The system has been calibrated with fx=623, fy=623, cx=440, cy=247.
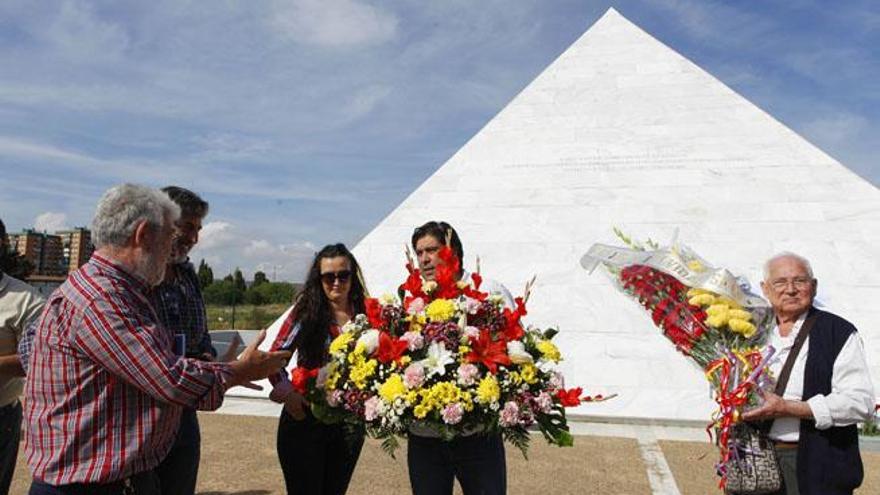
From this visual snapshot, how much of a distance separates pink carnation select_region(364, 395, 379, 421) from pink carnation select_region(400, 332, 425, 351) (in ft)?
0.72

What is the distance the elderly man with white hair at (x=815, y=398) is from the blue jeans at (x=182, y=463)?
228 cm

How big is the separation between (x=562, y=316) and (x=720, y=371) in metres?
5.16

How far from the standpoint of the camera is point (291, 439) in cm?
279

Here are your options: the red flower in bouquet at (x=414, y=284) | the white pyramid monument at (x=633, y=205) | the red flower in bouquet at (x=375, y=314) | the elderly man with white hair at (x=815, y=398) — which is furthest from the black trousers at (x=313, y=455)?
Answer: the white pyramid monument at (x=633, y=205)

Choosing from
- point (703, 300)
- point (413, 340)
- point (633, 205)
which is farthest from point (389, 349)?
point (633, 205)

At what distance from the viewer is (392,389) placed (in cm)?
216

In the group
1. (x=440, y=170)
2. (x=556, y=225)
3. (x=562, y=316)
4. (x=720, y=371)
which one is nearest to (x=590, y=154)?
(x=556, y=225)

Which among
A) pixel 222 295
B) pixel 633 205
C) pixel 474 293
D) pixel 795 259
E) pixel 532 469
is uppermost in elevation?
pixel 633 205

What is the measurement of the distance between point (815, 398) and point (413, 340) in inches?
62.4

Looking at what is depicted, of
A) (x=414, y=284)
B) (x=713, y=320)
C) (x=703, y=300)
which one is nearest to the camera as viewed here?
(x=414, y=284)

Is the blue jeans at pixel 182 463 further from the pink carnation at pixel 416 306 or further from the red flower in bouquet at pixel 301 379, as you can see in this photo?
the pink carnation at pixel 416 306

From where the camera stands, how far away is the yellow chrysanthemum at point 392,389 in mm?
2154

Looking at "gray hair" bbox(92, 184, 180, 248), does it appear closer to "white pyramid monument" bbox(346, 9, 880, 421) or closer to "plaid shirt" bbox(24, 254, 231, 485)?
"plaid shirt" bbox(24, 254, 231, 485)

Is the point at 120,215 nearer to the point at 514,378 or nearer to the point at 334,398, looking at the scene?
the point at 334,398
